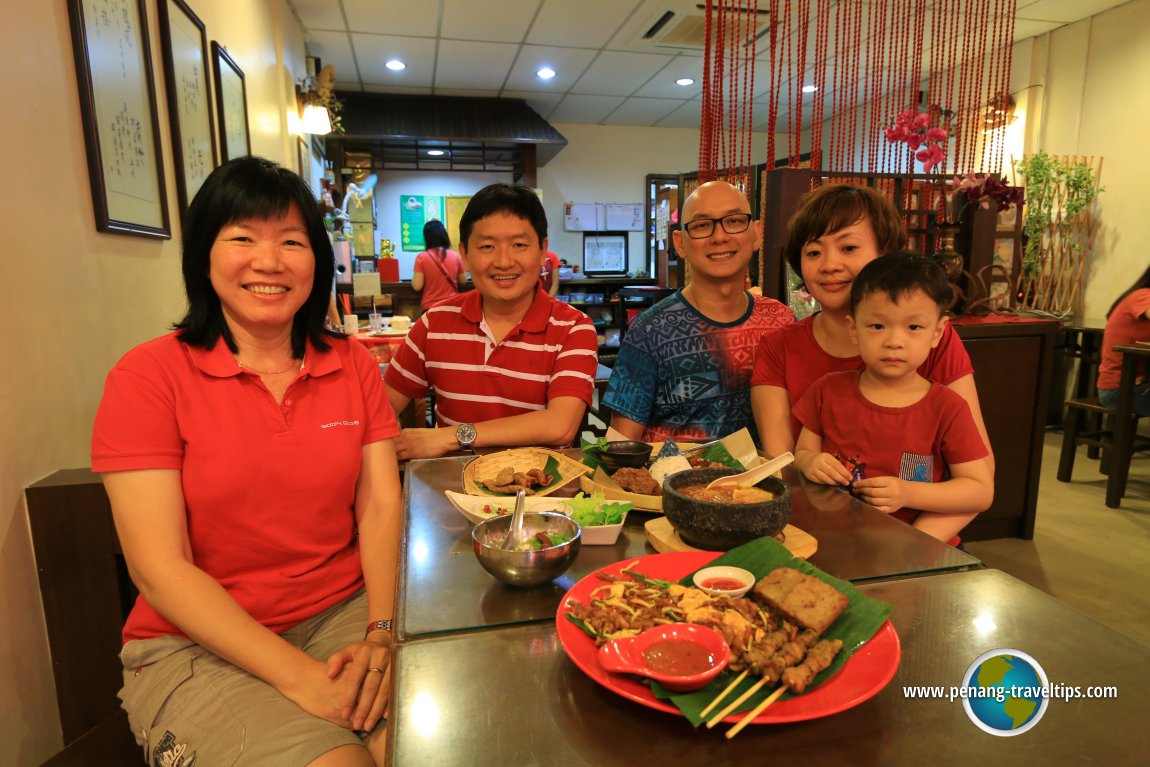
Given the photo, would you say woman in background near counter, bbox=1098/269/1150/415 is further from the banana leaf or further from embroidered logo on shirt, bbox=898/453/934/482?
the banana leaf

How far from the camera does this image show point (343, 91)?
7.78 metres

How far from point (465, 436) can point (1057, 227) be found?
6.44 m

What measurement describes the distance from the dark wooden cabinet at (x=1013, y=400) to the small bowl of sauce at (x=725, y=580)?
118 inches

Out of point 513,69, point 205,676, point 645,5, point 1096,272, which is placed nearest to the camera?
point 205,676

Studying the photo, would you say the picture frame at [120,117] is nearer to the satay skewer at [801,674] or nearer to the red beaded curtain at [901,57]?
the satay skewer at [801,674]

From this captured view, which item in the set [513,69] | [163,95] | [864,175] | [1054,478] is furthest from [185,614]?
[513,69]

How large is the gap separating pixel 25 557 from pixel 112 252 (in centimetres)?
94

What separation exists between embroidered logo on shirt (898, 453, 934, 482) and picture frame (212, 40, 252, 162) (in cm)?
309

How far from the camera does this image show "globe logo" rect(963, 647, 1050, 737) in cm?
66

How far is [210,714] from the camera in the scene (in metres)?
1.09

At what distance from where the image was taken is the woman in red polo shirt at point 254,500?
1.10m

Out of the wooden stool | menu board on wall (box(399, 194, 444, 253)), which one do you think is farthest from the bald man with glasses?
menu board on wall (box(399, 194, 444, 253))

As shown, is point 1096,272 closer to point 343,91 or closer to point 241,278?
point 241,278

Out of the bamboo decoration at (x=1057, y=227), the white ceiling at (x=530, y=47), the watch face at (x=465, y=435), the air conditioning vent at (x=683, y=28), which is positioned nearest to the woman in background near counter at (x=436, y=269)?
the white ceiling at (x=530, y=47)
